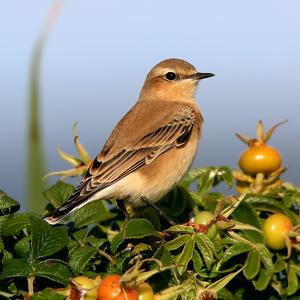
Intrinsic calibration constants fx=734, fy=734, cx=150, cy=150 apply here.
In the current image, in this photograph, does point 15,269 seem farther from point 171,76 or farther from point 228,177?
point 171,76

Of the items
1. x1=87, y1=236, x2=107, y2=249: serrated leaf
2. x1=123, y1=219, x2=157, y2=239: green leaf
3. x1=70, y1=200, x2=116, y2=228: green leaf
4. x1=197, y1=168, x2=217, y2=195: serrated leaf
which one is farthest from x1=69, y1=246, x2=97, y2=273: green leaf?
x1=197, y1=168, x2=217, y2=195: serrated leaf

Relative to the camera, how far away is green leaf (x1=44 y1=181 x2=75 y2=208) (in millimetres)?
3996

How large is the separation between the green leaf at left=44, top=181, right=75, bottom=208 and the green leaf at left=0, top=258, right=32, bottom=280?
126 centimetres

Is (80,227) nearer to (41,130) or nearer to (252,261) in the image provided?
(41,130)

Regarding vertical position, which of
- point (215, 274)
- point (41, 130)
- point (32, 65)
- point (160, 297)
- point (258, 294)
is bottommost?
point (258, 294)

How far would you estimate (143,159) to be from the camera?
5.47 metres

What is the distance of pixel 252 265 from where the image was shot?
10.9 ft

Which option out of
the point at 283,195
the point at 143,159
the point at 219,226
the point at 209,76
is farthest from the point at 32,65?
the point at 209,76

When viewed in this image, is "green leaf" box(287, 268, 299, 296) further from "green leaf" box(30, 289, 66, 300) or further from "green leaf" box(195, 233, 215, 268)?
"green leaf" box(30, 289, 66, 300)

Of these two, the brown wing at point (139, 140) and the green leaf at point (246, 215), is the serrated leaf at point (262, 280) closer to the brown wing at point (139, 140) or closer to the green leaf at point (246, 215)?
the green leaf at point (246, 215)

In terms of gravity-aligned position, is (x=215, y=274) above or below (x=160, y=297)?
below

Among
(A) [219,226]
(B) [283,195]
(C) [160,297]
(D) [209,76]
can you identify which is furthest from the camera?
(D) [209,76]

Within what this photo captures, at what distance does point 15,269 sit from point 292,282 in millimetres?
1554

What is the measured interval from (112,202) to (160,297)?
85.4 inches
